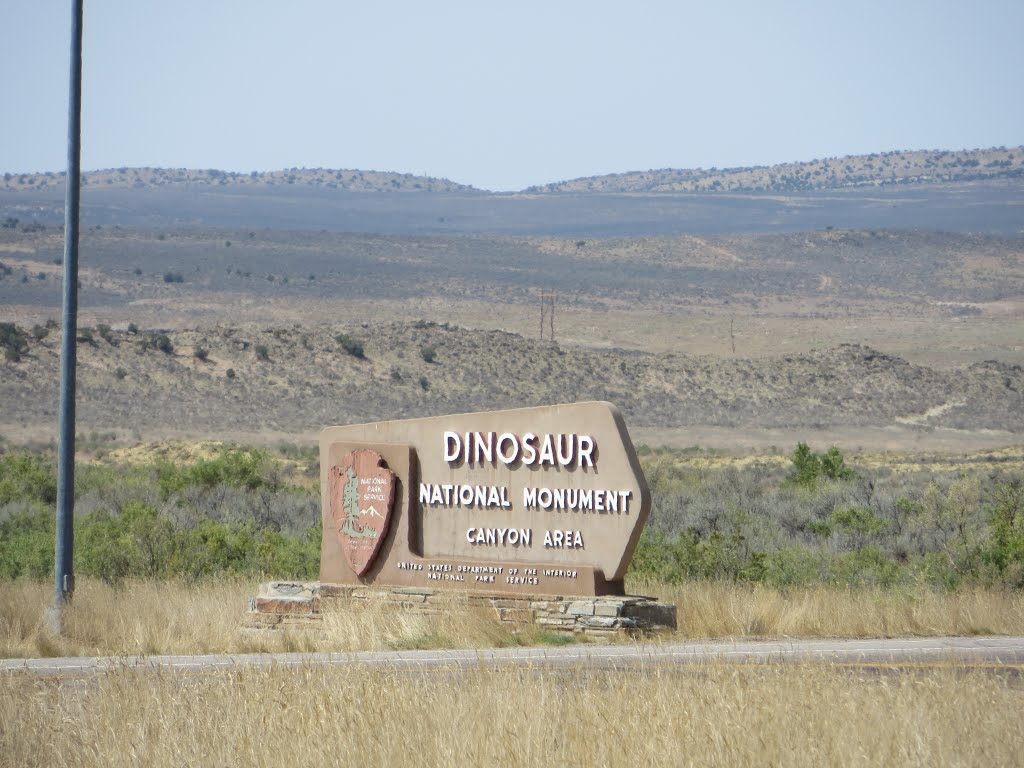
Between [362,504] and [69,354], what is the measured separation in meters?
3.81

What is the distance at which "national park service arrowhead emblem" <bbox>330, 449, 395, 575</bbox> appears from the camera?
1734 cm

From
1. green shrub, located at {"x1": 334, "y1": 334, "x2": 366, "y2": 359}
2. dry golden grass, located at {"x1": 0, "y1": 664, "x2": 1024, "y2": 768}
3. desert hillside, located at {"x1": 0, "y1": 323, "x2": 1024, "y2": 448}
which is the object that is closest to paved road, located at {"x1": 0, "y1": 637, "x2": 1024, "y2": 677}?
dry golden grass, located at {"x1": 0, "y1": 664, "x2": 1024, "y2": 768}

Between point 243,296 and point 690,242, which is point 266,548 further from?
point 690,242

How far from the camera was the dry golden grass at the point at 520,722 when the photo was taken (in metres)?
8.46

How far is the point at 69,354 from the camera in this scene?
1636 cm

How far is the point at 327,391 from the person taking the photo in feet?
231

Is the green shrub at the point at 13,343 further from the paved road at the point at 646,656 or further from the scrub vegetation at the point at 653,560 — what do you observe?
the paved road at the point at 646,656

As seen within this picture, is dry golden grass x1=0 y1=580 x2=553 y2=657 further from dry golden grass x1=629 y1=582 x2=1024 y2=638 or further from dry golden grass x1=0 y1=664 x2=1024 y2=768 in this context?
dry golden grass x1=0 y1=664 x2=1024 y2=768

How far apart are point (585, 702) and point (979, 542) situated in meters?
15.0

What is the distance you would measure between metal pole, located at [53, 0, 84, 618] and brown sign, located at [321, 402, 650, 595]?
3.03 meters

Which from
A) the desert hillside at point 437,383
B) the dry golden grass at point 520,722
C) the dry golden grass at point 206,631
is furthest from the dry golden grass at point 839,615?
the desert hillside at point 437,383

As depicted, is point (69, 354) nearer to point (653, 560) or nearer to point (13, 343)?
point (653, 560)

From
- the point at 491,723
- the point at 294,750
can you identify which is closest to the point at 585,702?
the point at 491,723

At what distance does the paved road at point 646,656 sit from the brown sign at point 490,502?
157 cm
